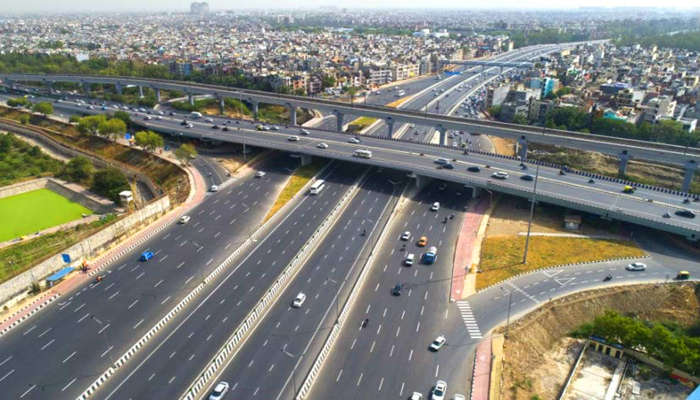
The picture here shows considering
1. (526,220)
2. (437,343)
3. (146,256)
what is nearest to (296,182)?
(146,256)

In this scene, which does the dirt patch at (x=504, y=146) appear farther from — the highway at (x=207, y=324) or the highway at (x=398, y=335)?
the highway at (x=207, y=324)

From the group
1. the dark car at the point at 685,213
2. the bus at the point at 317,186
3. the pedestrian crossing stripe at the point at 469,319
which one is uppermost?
the dark car at the point at 685,213

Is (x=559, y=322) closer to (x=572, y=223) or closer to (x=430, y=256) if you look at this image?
(x=430, y=256)

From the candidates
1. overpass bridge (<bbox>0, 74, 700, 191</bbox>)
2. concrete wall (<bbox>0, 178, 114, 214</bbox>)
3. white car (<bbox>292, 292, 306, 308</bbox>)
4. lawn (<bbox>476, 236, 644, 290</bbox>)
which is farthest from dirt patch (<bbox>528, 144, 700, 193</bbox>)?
concrete wall (<bbox>0, 178, 114, 214</bbox>)

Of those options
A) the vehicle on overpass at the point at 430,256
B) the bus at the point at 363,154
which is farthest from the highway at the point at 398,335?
the bus at the point at 363,154

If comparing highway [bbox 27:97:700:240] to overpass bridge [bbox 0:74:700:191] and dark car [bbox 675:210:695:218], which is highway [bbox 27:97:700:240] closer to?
dark car [bbox 675:210:695:218]

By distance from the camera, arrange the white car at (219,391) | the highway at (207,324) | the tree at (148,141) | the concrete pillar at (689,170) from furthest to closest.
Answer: the tree at (148,141)
the concrete pillar at (689,170)
the highway at (207,324)
the white car at (219,391)

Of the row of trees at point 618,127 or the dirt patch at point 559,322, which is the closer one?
the dirt patch at point 559,322

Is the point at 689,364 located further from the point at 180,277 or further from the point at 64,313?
the point at 64,313
